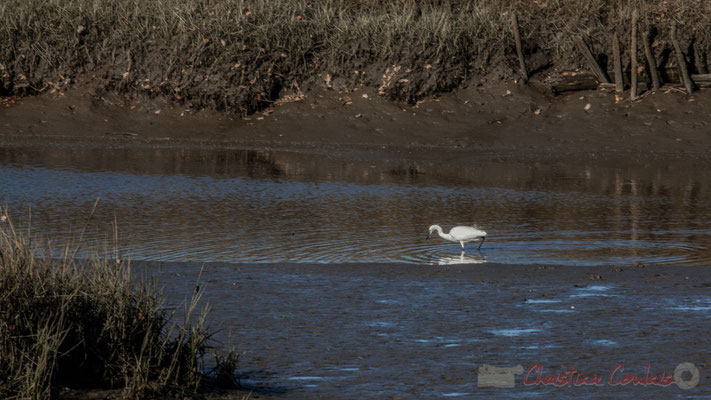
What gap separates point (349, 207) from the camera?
14000mm

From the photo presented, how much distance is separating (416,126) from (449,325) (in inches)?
616

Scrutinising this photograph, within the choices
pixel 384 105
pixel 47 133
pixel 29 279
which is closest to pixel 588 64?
pixel 384 105

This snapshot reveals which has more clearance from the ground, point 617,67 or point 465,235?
point 617,67

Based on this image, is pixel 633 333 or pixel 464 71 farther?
pixel 464 71

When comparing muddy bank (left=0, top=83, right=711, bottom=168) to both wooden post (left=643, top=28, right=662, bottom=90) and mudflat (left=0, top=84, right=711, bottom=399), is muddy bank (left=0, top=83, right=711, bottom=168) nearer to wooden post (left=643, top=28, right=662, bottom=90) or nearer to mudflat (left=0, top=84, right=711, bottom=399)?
wooden post (left=643, top=28, right=662, bottom=90)

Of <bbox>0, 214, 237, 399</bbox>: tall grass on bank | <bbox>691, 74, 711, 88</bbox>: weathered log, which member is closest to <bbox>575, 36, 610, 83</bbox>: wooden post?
<bbox>691, 74, 711, 88</bbox>: weathered log

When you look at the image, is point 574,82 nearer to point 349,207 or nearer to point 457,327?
point 349,207

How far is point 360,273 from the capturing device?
9.16 m

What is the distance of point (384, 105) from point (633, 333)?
667 inches

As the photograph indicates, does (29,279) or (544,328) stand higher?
(29,279)

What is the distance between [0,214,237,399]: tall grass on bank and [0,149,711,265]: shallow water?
404 centimetres

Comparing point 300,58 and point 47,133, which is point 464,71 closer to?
point 300,58

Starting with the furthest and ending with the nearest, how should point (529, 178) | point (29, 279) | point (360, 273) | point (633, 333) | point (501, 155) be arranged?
point (501, 155), point (529, 178), point (360, 273), point (633, 333), point (29, 279)

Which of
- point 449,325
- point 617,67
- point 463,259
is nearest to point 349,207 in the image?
point 463,259
